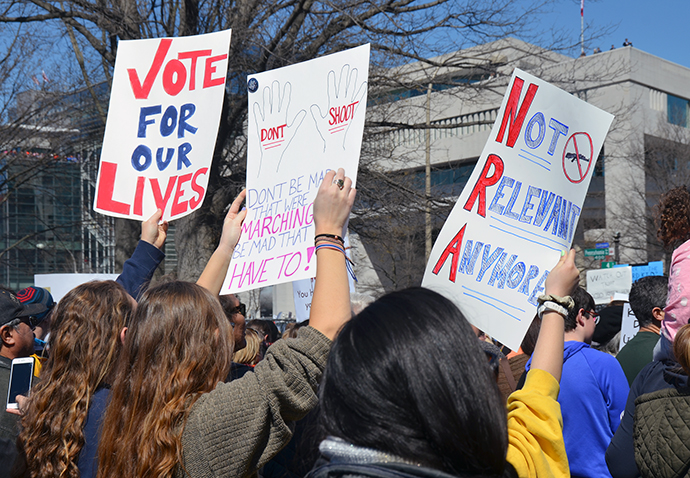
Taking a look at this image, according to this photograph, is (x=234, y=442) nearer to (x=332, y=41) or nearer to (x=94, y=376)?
(x=94, y=376)

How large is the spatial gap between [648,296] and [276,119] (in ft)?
8.54

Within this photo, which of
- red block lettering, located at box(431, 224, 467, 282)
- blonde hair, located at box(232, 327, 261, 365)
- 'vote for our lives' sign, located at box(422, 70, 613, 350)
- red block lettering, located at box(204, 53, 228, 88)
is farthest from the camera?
blonde hair, located at box(232, 327, 261, 365)

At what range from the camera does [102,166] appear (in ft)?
12.1

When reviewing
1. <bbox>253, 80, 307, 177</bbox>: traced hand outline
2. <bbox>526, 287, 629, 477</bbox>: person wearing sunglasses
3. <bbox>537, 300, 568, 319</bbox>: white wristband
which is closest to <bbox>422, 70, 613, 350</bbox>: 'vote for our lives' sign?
<bbox>526, 287, 629, 477</bbox>: person wearing sunglasses

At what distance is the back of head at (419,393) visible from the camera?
3.96 ft

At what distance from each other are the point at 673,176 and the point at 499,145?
23.0 meters

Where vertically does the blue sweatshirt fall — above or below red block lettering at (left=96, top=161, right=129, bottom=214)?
below

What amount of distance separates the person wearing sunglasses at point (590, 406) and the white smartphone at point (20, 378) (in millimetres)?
2505

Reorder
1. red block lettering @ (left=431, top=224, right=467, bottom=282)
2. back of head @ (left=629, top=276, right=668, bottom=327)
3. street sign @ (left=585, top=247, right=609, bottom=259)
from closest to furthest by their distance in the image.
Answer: red block lettering @ (left=431, top=224, right=467, bottom=282) → back of head @ (left=629, top=276, right=668, bottom=327) → street sign @ (left=585, top=247, right=609, bottom=259)

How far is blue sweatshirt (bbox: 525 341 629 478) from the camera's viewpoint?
3.33 metres

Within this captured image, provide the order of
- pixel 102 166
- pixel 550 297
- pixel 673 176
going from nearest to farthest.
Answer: pixel 550 297, pixel 102 166, pixel 673 176

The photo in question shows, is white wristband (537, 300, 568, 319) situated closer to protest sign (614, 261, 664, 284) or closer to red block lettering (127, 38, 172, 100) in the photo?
red block lettering (127, 38, 172, 100)

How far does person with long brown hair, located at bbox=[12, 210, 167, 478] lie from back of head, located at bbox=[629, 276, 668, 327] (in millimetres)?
3193

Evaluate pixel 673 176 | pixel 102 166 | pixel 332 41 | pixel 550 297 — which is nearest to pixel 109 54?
pixel 332 41
